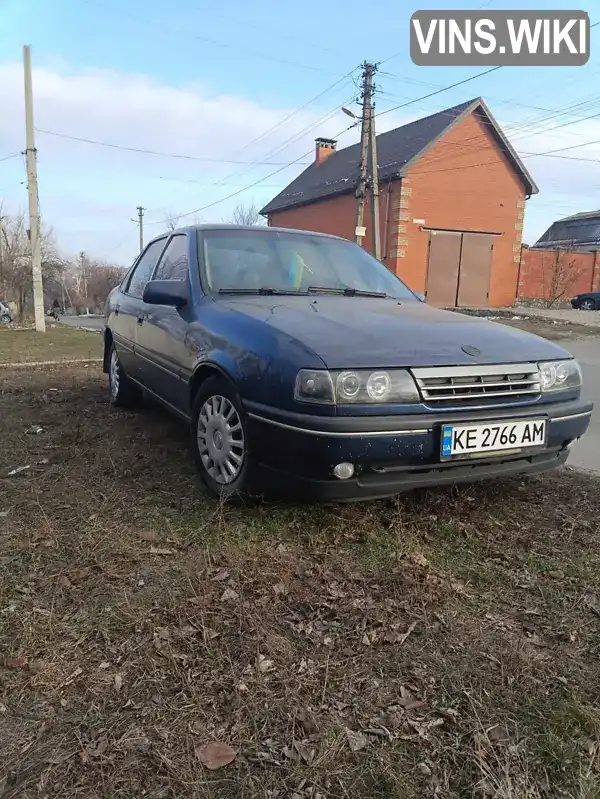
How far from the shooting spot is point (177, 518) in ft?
9.87

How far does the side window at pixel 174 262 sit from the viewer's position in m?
3.96

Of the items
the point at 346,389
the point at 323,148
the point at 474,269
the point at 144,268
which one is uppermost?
the point at 323,148

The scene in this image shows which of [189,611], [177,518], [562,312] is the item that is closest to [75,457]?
[177,518]

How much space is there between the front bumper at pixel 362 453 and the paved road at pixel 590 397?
5.72 feet

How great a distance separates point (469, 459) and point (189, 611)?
1.32 meters

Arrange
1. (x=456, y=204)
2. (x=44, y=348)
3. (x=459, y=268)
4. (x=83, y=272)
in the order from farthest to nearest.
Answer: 1. (x=83, y=272)
2. (x=459, y=268)
3. (x=456, y=204)
4. (x=44, y=348)

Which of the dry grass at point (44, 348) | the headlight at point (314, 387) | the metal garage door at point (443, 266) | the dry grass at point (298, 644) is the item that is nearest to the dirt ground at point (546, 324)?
the metal garage door at point (443, 266)

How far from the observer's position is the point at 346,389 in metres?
2.50

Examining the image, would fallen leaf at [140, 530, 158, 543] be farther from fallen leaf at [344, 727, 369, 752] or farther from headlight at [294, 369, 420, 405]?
fallen leaf at [344, 727, 369, 752]

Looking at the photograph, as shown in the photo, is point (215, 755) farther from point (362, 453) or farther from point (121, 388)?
point (121, 388)

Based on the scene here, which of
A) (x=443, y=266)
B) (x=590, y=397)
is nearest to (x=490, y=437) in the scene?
(x=590, y=397)

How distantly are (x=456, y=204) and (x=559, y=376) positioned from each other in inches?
978

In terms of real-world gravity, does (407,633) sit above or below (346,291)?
below

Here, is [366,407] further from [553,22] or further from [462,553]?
[553,22]
